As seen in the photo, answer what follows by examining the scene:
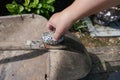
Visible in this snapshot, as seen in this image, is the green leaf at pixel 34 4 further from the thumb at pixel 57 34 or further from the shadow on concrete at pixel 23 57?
the thumb at pixel 57 34

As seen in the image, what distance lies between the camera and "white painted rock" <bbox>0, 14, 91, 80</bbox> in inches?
83.0

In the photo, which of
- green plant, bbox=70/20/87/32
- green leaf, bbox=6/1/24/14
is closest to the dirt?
green plant, bbox=70/20/87/32

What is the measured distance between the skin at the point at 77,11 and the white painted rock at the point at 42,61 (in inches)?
10.6

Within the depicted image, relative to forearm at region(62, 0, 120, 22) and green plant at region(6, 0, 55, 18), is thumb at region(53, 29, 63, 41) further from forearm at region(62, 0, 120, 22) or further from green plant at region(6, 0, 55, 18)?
green plant at region(6, 0, 55, 18)

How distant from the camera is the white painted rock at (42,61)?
211 cm

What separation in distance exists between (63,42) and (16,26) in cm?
53

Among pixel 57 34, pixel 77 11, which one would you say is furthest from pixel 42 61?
pixel 77 11

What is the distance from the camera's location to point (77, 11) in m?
1.73

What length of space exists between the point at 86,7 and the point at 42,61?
2.31 feet

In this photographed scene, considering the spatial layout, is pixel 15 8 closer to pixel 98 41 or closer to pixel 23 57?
pixel 98 41

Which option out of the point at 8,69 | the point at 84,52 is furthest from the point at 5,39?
the point at 84,52

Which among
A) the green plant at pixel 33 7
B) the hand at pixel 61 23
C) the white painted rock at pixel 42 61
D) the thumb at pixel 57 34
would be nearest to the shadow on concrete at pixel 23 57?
the white painted rock at pixel 42 61

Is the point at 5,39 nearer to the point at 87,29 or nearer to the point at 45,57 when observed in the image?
the point at 45,57

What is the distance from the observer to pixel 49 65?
218 cm
